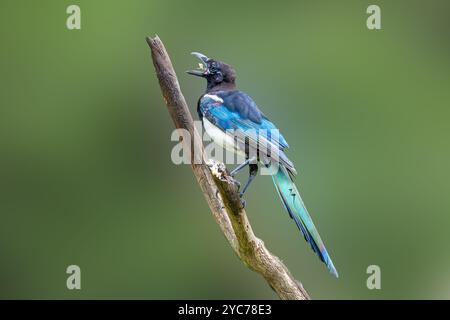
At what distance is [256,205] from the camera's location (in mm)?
9492

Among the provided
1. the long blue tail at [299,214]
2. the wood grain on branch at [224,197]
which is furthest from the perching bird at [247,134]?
the wood grain on branch at [224,197]

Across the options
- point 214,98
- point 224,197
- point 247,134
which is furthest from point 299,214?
point 214,98

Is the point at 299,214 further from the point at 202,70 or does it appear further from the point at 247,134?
the point at 202,70

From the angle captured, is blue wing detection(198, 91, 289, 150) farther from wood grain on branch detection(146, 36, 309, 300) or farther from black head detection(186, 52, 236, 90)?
wood grain on branch detection(146, 36, 309, 300)

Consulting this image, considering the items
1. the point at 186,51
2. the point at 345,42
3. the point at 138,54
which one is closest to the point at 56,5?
the point at 138,54

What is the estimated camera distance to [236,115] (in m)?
6.28

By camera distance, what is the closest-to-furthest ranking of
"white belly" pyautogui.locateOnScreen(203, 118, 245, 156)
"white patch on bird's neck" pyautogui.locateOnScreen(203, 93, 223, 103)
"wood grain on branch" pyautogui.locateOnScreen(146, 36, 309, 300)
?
"wood grain on branch" pyautogui.locateOnScreen(146, 36, 309, 300)
"white belly" pyautogui.locateOnScreen(203, 118, 245, 156)
"white patch on bird's neck" pyautogui.locateOnScreen(203, 93, 223, 103)

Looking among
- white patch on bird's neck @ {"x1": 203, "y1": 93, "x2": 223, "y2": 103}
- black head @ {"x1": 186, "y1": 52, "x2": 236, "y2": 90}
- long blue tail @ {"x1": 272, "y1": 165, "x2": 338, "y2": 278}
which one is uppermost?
black head @ {"x1": 186, "y1": 52, "x2": 236, "y2": 90}

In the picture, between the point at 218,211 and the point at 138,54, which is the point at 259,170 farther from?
the point at 138,54

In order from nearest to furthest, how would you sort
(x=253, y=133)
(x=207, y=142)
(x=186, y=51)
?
(x=253, y=133) → (x=207, y=142) → (x=186, y=51)

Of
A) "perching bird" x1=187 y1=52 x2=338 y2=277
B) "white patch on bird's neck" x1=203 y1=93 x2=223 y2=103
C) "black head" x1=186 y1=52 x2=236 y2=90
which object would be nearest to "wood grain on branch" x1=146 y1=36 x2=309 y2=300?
"perching bird" x1=187 y1=52 x2=338 y2=277

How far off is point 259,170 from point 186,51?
13.7 ft

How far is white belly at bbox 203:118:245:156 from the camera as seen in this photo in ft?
20.4

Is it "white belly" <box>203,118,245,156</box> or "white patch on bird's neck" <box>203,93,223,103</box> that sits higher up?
Answer: "white patch on bird's neck" <box>203,93,223,103</box>
